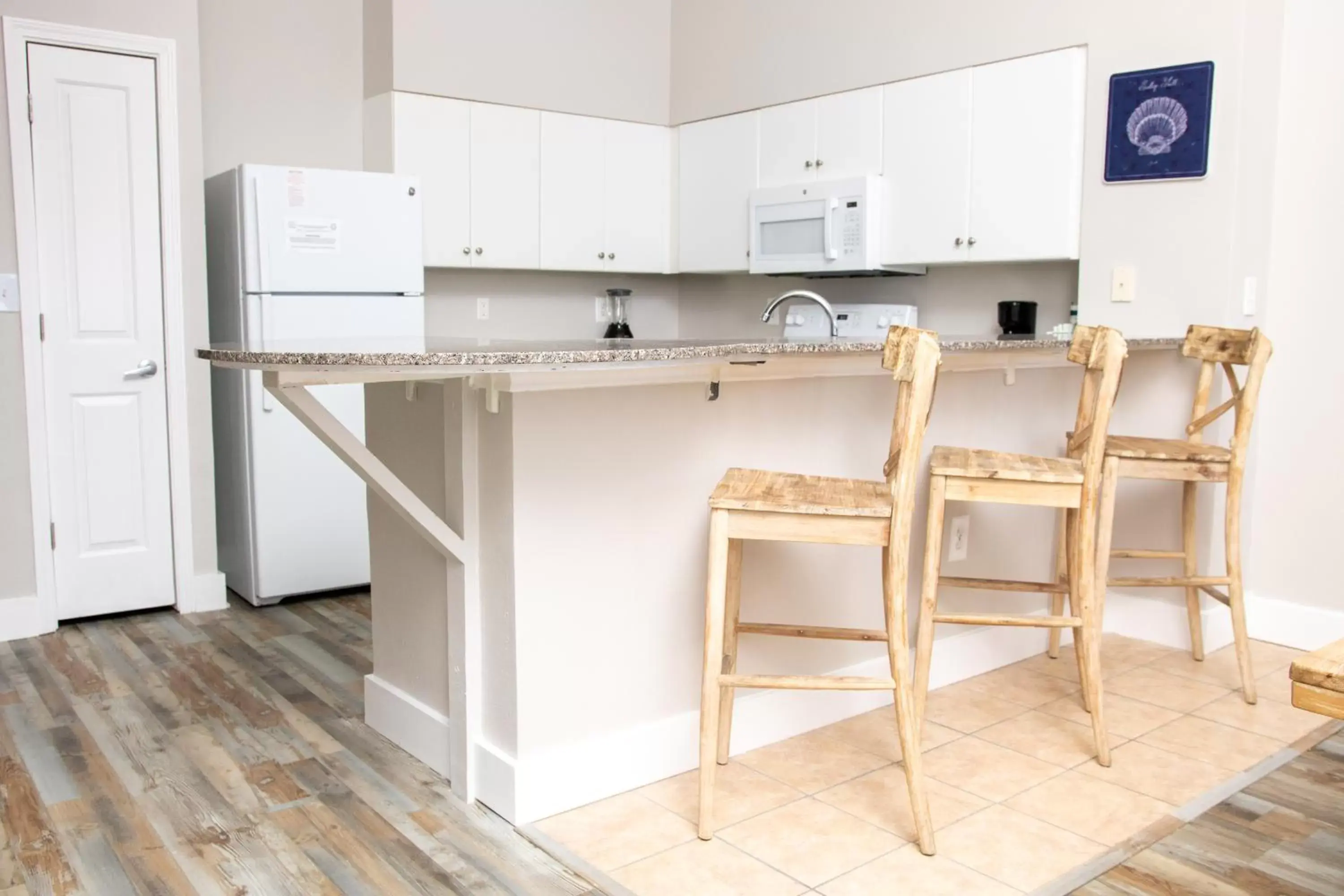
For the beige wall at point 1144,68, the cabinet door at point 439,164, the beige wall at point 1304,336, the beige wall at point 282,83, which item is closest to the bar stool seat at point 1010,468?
the beige wall at point 1144,68

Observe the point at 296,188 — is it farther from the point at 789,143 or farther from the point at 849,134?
the point at 849,134

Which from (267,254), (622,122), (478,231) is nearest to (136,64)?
(267,254)

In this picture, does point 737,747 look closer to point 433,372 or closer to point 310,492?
point 433,372

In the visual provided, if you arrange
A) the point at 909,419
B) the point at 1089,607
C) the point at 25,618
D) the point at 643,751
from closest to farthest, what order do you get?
the point at 909,419 < the point at 643,751 < the point at 1089,607 < the point at 25,618

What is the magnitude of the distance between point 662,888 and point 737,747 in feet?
2.03

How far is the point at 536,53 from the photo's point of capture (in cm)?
462

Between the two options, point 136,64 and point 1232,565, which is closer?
point 1232,565

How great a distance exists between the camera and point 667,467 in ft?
7.74

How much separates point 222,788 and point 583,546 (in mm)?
945

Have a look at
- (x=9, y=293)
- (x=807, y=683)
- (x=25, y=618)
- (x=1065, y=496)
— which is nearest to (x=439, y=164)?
(x=9, y=293)

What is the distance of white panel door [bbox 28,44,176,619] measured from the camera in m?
3.52

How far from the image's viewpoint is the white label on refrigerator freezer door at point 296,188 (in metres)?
3.71

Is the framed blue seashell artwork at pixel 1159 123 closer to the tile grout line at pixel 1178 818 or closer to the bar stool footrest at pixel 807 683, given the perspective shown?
the tile grout line at pixel 1178 818

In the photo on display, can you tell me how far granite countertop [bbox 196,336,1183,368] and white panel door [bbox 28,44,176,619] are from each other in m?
1.75
